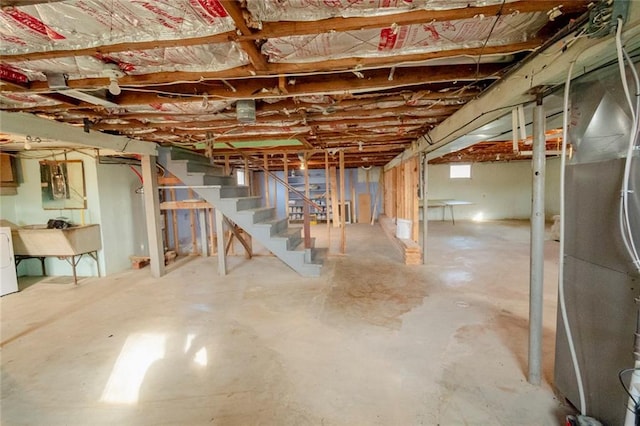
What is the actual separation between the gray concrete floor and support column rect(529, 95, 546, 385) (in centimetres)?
19

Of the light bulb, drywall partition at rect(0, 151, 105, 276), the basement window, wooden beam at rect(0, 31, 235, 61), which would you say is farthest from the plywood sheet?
wooden beam at rect(0, 31, 235, 61)

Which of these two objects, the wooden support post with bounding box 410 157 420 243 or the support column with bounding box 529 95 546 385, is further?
the wooden support post with bounding box 410 157 420 243

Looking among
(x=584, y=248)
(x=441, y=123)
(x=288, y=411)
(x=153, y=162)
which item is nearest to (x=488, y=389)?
(x=584, y=248)

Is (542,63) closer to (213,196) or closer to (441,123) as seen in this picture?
(441,123)

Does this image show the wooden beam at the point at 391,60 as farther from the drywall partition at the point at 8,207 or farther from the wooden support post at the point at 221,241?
the drywall partition at the point at 8,207

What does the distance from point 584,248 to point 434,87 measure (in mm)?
1508

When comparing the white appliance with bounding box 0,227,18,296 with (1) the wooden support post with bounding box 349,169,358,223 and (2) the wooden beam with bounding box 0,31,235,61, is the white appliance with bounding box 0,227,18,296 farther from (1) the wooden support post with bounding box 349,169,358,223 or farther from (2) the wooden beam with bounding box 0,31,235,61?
(1) the wooden support post with bounding box 349,169,358,223

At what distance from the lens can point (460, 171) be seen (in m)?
9.85

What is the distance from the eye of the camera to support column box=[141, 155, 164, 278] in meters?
4.12

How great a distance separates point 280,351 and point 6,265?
425 centimetres

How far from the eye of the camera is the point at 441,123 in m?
3.18

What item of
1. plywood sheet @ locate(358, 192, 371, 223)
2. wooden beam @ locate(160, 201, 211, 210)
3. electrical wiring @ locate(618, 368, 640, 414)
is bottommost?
electrical wiring @ locate(618, 368, 640, 414)

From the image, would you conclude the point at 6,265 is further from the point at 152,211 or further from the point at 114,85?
the point at 114,85

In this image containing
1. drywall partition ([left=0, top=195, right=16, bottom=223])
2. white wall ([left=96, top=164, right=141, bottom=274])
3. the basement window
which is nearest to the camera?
drywall partition ([left=0, top=195, right=16, bottom=223])
